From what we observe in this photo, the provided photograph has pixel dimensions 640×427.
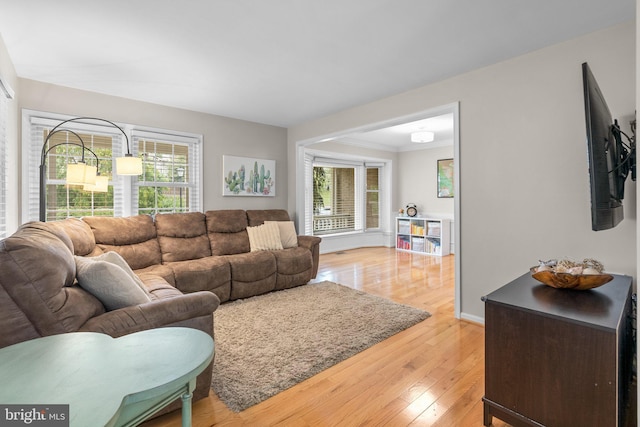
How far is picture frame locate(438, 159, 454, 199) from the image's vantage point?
6535 mm

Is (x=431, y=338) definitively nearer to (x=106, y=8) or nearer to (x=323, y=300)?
(x=323, y=300)

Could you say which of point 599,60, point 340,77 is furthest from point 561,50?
point 340,77

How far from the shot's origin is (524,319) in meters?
1.43

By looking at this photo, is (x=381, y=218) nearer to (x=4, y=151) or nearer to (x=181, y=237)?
(x=181, y=237)

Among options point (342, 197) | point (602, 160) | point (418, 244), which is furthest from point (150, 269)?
point (418, 244)

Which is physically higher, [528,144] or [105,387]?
[528,144]

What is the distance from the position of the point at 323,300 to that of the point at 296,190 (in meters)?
2.19

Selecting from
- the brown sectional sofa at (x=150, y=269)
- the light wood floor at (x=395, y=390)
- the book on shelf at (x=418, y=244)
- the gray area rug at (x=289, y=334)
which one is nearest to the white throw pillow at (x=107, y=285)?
the brown sectional sofa at (x=150, y=269)

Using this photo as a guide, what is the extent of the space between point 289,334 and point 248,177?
2818 millimetres

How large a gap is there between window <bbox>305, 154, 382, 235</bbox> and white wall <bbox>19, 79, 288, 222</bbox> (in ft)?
4.21

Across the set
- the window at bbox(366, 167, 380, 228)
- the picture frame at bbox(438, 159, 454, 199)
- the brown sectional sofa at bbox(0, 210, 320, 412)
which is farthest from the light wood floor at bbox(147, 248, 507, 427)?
the window at bbox(366, 167, 380, 228)

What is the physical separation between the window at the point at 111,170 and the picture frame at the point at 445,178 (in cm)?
498

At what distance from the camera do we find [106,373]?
0.90 metres

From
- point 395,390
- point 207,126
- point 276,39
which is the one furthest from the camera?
point 207,126
